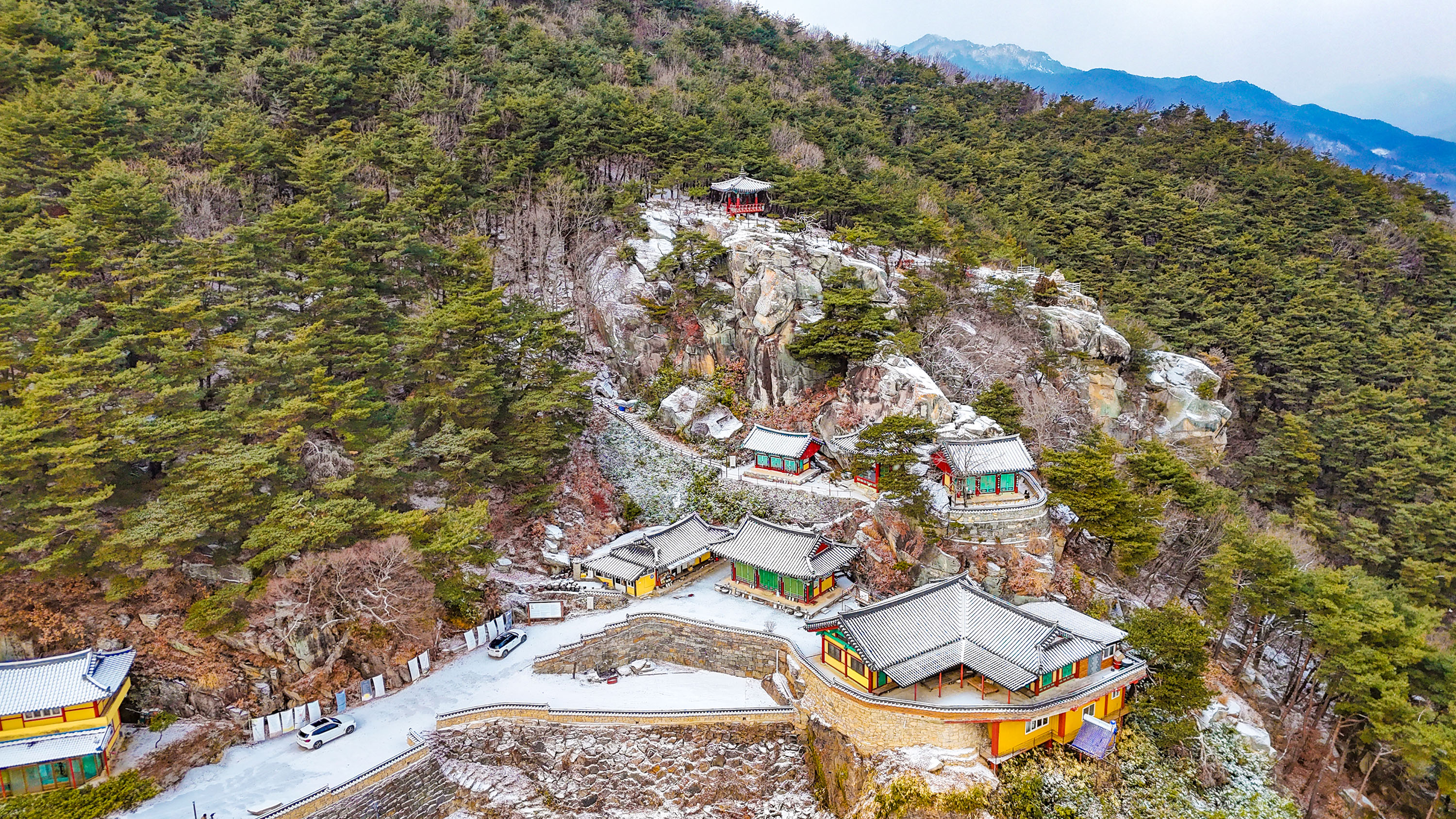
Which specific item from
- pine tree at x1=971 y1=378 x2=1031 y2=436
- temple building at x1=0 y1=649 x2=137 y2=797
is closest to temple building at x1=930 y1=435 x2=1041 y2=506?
pine tree at x1=971 y1=378 x2=1031 y2=436

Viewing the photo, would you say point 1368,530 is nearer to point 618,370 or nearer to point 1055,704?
point 1055,704

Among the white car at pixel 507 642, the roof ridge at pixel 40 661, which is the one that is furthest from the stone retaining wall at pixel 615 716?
the roof ridge at pixel 40 661

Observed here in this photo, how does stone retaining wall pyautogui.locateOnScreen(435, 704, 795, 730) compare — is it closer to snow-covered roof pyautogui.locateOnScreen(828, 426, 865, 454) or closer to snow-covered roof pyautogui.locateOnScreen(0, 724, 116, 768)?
snow-covered roof pyautogui.locateOnScreen(0, 724, 116, 768)

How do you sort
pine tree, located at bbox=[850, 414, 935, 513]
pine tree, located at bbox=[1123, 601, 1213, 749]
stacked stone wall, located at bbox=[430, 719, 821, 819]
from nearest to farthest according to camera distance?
stacked stone wall, located at bbox=[430, 719, 821, 819], pine tree, located at bbox=[1123, 601, 1213, 749], pine tree, located at bbox=[850, 414, 935, 513]

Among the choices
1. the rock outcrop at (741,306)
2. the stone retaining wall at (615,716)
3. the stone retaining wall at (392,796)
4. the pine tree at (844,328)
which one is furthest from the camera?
the rock outcrop at (741,306)

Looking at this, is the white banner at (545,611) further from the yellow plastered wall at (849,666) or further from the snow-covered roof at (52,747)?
the snow-covered roof at (52,747)

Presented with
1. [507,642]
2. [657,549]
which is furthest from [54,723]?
[657,549]
